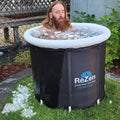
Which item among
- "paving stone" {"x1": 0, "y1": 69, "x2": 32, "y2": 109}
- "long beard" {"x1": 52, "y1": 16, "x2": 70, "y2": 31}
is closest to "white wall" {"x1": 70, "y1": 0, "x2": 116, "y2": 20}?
"long beard" {"x1": 52, "y1": 16, "x2": 70, "y2": 31}

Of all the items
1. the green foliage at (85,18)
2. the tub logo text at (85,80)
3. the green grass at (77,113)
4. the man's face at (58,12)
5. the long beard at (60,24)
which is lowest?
the green grass at (77,113)

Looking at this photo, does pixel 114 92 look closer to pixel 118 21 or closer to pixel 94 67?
pixel 94 67

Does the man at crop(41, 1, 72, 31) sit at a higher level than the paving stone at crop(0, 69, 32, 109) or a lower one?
higher

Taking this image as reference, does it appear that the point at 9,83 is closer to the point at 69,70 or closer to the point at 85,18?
the point at 69,70

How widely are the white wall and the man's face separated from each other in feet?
5.62

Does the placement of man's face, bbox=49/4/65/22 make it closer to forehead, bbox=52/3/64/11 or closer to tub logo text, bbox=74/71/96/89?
forehead, bbox=52/3/64/11

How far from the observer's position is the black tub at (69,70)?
6.88 feet

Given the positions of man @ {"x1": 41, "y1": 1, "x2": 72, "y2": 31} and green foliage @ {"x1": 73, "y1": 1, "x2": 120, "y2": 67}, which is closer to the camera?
man @ {"x1": 41, "y1": 1, "x2": 72, "y2": 31}

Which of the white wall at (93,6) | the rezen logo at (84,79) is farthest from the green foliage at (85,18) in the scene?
the rezen logo at (84,79)

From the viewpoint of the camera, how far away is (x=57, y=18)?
2.54 meters

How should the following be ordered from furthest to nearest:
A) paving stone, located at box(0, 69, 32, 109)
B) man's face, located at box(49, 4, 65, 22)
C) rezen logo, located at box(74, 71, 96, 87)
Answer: paving stone, located at box(0, 69, 32, 109) < man's face, located at box(49, 4, 65, 22) < rezen logo, located at box(74, 71, 96, 87)

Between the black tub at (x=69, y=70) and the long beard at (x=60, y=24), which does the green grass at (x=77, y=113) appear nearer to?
the black tub at (x=69, y=70)

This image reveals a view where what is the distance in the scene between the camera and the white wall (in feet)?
13.1

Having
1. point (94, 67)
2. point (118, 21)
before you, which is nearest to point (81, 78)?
point (94, 67)
